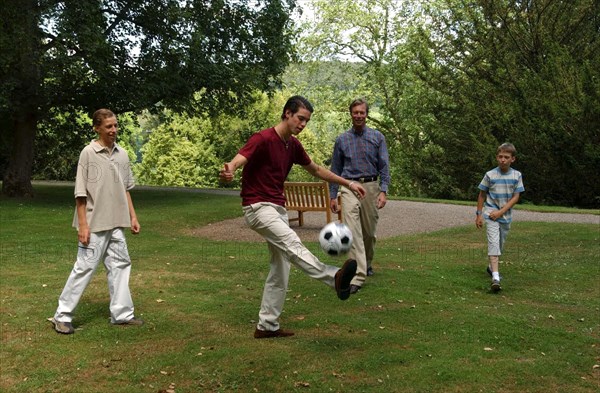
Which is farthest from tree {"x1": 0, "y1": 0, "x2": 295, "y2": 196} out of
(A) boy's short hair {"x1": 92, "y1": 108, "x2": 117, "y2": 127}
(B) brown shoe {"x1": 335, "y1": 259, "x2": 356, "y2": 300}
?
(B) brown shoe {"x1": 335, "y1": 259, "x2": 356, "y2": 300}

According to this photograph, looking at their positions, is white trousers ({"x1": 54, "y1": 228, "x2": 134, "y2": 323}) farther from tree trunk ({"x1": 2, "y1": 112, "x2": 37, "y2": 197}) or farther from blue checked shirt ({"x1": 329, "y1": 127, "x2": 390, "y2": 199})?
tree trunk ({"x1": 2, "y1": 112, "x2": 37, "y2": 197})

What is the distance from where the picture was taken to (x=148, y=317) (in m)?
6.62

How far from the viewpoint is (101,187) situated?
6121 mm

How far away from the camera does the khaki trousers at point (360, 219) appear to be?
25.6 ft

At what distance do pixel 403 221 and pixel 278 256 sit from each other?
11.4 m

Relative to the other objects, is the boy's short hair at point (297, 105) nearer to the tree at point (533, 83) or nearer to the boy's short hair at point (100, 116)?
the boy's short hair at point (100, 116)

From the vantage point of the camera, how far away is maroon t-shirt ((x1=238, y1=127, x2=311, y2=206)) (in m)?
5.41

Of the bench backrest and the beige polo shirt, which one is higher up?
the beige polo shirt

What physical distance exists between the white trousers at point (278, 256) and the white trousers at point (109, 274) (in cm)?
145

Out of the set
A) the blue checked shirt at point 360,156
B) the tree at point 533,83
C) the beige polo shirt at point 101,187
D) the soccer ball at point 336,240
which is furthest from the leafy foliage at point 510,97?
the beige polo shirt at point 101,187

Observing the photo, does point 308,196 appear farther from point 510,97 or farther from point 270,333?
point 510,97

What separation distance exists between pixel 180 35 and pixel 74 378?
18.6 m

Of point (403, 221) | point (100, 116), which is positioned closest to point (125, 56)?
point (403, 221)

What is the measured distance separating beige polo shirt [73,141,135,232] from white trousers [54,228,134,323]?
0.13 meters
